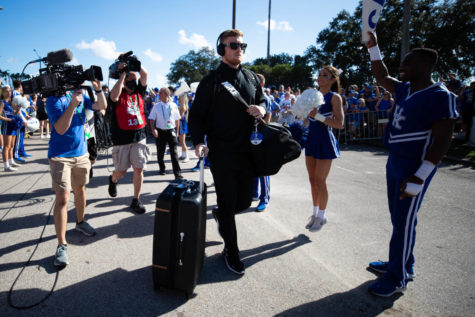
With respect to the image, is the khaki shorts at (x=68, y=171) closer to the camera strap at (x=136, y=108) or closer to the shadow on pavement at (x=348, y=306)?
the camera strap at (x=136, y=108)

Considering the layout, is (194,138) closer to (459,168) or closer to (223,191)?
(223,191)

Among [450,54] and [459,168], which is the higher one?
[450,54]

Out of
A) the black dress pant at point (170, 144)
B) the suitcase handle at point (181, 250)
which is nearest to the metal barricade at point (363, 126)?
the black dress pant at point (170, 144)

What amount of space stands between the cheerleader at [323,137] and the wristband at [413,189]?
1324mm

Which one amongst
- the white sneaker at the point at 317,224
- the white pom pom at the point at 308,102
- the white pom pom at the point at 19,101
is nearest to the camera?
the white pom pom at the point at 308,102

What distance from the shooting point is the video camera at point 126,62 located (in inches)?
140

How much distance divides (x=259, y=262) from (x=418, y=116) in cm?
204

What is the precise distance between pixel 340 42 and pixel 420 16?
1059cm

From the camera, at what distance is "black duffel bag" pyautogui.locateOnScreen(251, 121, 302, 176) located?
8.37ft

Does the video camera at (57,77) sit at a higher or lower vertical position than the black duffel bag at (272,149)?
higher

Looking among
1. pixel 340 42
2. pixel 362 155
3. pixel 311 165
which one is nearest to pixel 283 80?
pixel 340 42

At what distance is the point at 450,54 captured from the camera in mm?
25141

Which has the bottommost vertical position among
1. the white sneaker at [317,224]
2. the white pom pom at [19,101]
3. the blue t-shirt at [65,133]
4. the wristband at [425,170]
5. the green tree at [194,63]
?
the white sneaker at [317,224]

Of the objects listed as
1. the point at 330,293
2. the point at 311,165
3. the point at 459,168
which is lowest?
the point at 330,293
